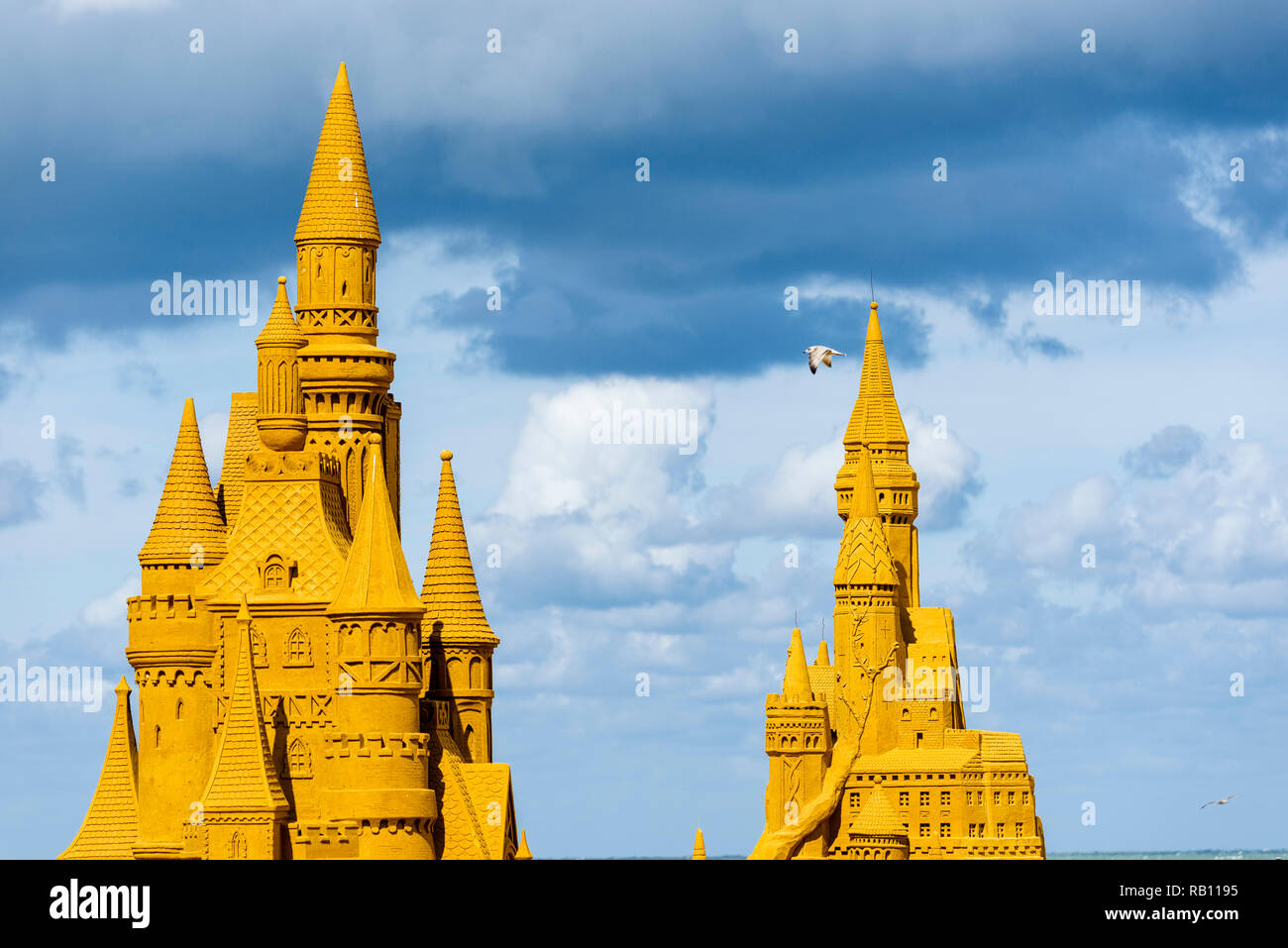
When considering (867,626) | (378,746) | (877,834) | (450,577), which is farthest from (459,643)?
(867,626)

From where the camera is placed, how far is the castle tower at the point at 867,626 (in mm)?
138250

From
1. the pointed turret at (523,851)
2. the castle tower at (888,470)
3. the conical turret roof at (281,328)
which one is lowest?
the pointed turret at (523,851)

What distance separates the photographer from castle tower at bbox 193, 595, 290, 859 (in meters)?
87.8

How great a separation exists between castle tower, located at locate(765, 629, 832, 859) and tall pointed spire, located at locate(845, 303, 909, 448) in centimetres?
1495

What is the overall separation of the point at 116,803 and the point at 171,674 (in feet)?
18.3

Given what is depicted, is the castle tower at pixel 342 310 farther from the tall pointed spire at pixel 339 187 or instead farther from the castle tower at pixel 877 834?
the castle tower at pixel 877 834

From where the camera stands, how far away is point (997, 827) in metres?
136

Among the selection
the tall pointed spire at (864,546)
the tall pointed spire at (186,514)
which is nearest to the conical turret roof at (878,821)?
the tall pointed spire at (864,546)

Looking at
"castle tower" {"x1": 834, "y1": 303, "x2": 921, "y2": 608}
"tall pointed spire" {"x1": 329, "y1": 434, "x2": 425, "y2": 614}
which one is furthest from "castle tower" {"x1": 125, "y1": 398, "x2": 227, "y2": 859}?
"castle tower" {"x1": 834, "y1": 303, "x2": 921, "y2": 608}

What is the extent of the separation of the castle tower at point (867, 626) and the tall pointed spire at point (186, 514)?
47.3 m

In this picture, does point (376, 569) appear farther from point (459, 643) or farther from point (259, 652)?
point (459, 643)

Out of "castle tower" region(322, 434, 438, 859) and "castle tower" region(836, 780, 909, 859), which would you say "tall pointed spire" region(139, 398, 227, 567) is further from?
"castle tower" region(836, 780, 909, 859)
